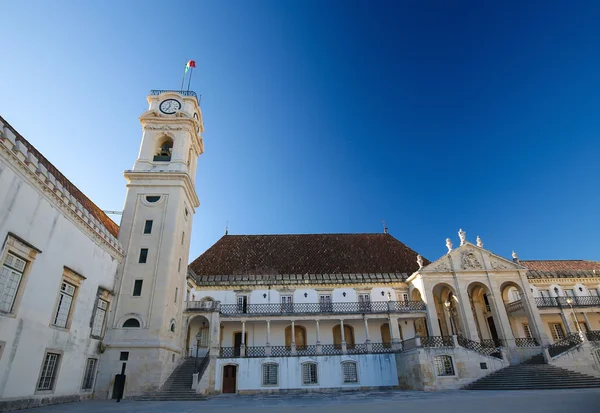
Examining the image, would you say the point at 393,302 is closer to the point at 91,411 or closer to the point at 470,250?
the point at 470,250

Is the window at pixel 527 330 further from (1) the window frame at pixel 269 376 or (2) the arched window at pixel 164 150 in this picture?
(2) the arched window at pixel 164 150

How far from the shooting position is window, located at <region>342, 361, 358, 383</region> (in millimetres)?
22000

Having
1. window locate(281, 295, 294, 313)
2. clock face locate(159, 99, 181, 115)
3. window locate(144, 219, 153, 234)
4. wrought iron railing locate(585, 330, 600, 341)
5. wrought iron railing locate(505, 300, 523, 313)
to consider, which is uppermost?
clock face locate(159, 99, 181, 115)

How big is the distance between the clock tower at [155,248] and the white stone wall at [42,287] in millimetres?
1927

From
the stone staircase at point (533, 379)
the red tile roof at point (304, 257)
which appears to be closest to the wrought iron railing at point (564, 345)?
the stone staircase at point (533, 379)

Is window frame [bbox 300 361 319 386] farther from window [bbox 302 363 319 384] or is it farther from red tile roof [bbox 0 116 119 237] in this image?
red tile roof [bbox 0 116 119 237]

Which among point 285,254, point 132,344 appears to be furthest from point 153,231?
point 285,254

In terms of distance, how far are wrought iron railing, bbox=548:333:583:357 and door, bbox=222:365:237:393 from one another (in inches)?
808

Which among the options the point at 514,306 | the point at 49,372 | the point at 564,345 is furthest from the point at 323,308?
the point at 49,372

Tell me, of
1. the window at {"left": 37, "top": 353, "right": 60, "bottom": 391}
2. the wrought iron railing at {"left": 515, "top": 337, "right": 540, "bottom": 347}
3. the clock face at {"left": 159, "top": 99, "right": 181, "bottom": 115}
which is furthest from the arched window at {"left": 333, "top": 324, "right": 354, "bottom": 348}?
the clock face at {"left": 159, "top": 99, "right": 181, "bottom": 115}

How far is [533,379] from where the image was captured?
1845 cm

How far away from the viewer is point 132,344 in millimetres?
18438

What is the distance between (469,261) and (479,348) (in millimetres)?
6537

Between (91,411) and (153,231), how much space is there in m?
11.5
